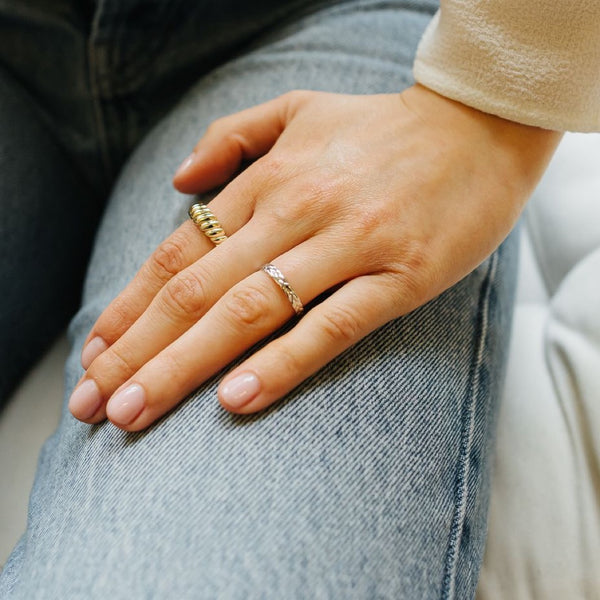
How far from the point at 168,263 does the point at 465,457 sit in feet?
1.08

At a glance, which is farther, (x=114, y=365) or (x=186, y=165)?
(x=186, y=165)

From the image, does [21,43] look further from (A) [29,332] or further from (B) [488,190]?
(B) [488,190]

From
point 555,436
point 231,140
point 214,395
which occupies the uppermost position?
point 231,140

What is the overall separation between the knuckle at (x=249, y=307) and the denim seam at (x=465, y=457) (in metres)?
0.21

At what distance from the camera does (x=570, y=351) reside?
618 mm

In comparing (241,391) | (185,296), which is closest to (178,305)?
(185,296)

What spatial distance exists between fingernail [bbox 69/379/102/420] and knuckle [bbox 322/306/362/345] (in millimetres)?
214

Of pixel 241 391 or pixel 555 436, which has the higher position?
pixel 241 391

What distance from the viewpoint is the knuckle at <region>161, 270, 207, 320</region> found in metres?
0.51

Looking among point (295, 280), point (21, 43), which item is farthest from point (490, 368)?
point (21, 43)

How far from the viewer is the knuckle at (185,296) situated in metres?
0.51

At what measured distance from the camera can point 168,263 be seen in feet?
1.78

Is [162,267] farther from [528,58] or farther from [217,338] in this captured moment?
[528,58]

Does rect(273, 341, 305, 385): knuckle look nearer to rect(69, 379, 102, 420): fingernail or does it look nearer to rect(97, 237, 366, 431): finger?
rect(97, 237, 366, 431): finger
